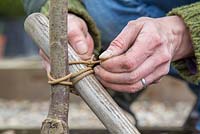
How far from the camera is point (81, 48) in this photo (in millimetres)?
1293

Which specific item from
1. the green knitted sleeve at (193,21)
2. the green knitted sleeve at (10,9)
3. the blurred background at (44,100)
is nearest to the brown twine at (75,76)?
the green knitted sleeve at (193,21)

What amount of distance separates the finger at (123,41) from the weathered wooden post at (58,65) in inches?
3.6

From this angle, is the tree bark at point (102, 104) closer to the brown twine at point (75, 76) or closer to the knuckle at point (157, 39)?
the brown twine at point (75, 76)

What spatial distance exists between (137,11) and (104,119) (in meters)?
0.75

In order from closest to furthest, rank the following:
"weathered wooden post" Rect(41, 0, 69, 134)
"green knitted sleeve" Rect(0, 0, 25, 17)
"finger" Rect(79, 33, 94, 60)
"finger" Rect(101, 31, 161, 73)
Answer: "weathered wooden post" Rect(41, 0, 69, 134), "finger" Rect(101, 31, 161, 73), "finger" Rect(79, 33, 94, 60), "green knitted sleeve" Rect(0, 0, 25, 17)

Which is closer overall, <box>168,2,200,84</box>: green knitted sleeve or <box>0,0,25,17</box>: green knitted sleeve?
<box>168,2,200,84</box>: green knitted sleeve

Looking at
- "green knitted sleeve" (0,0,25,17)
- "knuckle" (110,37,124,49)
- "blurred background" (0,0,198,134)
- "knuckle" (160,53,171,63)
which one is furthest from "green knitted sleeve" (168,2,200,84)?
"green knitted sleeve" (0,0,25,17)

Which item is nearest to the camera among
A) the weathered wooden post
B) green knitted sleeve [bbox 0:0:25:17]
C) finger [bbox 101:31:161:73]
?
the weathered wooden post

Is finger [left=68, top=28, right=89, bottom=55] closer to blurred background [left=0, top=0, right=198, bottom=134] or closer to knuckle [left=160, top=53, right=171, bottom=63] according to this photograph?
knuckle [left=160, top=53, right=171, bottom=63]

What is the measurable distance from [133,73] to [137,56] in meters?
0.03

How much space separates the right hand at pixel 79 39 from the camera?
129cm

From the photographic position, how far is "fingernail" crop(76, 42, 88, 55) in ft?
4.20

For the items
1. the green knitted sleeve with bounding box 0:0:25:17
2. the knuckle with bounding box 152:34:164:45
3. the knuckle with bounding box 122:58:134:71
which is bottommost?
the green knitted sleeve with bounding box 0:0:25:17

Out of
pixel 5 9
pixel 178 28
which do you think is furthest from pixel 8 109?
pixel 178 28
